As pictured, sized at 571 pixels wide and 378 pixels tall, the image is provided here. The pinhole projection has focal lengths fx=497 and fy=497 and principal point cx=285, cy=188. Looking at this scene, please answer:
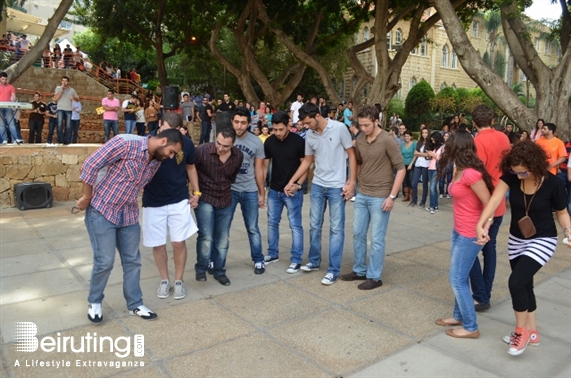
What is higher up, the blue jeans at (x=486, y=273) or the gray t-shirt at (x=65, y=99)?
the gray t-shirt at (x=65, y=99)

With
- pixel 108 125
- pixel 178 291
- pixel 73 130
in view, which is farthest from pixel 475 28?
→ pixel 178 291

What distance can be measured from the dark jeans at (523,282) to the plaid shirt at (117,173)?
117 inches

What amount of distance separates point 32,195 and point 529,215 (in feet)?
28.6

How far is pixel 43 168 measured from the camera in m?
9.95

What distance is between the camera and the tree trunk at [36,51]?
1300cm

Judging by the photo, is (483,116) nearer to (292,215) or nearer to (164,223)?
(292,215)

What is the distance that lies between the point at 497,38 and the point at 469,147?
54.4m

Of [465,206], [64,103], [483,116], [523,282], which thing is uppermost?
[64,103]

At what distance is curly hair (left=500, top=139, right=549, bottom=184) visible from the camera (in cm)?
357

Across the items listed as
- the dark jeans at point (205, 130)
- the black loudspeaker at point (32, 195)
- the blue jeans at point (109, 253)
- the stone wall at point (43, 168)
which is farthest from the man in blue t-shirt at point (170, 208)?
the dark jeans at point (205, 130)

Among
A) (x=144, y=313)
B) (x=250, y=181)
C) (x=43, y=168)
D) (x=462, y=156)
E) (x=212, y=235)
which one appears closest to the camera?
(x=462, y=156)

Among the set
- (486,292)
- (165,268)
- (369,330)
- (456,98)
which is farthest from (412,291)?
(456,98)

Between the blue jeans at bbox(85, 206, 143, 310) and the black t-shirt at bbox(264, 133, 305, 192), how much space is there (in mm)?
1976

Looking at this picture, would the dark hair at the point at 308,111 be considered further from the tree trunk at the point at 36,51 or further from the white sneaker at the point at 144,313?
the tree trunk at the point at 36,51
